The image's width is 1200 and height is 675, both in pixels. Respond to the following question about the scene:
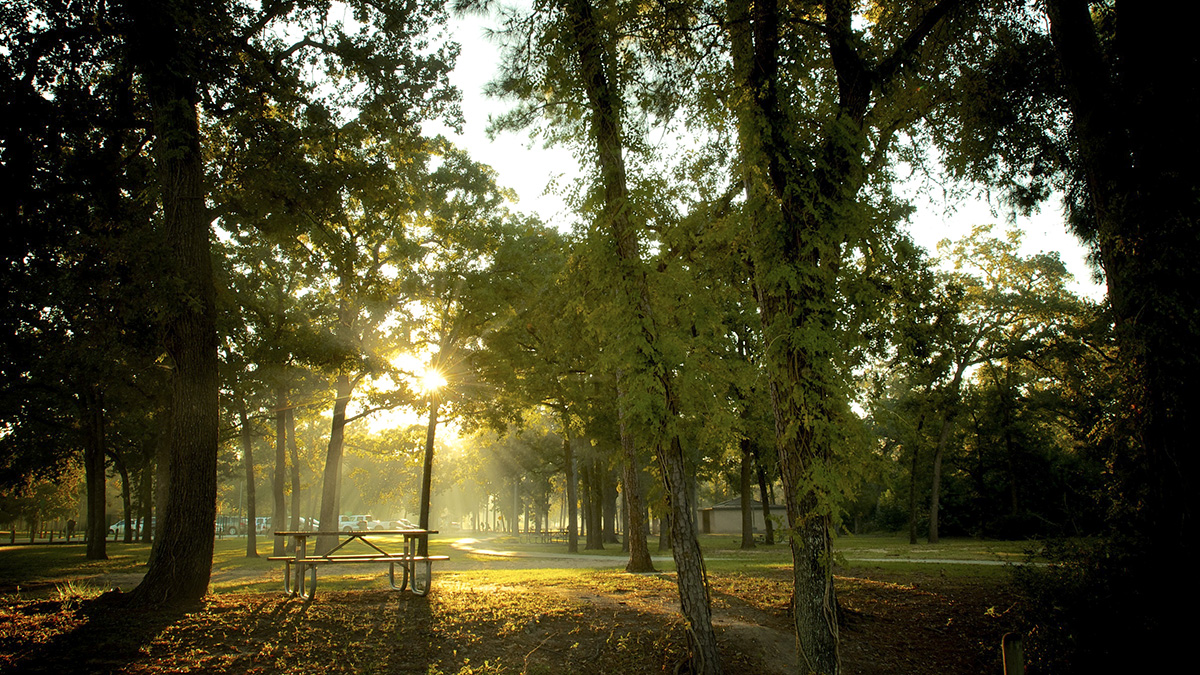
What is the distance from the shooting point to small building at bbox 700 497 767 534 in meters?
57.6

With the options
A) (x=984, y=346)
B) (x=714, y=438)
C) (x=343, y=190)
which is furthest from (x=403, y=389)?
(x=984, y=346)

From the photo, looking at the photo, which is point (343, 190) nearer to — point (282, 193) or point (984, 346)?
point (282, 193)

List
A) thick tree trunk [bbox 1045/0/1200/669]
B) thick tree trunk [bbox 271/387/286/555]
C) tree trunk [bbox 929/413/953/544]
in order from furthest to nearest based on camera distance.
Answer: tree trunk [bbox 929/413/953/544]
thick tree trunk [bbox 271/387/286/555]
thick tree trunk [bbox 1045/0/1200/669]

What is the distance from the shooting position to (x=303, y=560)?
8727 millimetres

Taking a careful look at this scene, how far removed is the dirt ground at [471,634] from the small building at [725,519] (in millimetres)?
49934

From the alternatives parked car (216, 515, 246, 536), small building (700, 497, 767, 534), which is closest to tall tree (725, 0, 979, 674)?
small building (700, 497, 767, 534)

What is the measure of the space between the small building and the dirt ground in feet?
164

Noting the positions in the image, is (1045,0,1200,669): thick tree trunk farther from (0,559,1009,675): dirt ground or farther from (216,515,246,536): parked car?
(216,515,246,536): parked car

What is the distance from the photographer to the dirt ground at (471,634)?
583 cm

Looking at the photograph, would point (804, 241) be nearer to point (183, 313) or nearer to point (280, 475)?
point (183, 313)

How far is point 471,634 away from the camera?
7.01 meters

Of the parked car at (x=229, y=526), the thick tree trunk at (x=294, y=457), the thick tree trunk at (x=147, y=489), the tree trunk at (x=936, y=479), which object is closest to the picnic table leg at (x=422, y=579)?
the thick tree trunk at (x=294, y=457)

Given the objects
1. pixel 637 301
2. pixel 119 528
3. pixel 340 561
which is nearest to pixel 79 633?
pixel 340 561

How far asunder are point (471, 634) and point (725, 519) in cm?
5567
